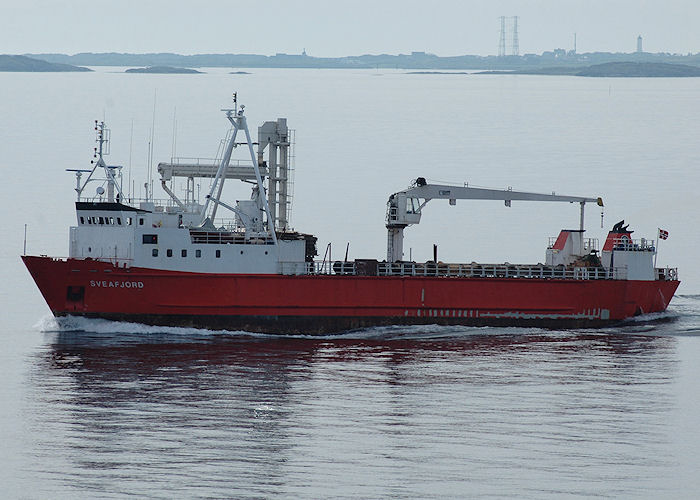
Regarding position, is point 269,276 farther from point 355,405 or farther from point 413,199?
point 355,405

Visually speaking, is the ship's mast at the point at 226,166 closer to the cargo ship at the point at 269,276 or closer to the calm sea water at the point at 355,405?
the cargo ship at the point at 269,276

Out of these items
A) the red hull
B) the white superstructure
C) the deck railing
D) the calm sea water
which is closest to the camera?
the calm sea water

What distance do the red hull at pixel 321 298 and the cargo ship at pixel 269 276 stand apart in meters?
0.04

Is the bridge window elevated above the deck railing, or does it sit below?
above

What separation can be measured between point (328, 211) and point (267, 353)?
38.8 meters

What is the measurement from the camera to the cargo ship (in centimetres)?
4675

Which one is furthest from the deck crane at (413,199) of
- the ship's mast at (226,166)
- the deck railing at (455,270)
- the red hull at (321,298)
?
the ship's mast at (226,166)

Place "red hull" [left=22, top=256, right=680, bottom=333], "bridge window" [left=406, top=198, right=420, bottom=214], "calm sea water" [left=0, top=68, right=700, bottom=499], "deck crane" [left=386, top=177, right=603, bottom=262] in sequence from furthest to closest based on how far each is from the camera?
"bridge window" [left=406, top=198, right=420, bottom=214]
"deck crane" [left=386, top=177, right=603, bottom=262]
"red hull" [left=22, top=256, right=680, bottom=333]
"calm sea water" [left=0, top=68, right=700, bottom=499]

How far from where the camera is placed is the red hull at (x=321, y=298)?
46.5m

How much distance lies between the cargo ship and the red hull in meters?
0.04

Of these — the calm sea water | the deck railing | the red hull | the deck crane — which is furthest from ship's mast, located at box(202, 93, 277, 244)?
the deck crane

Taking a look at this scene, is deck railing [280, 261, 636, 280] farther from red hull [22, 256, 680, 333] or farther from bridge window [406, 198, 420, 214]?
bridge window [406, 198, 420, 214]

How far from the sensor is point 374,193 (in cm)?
9156

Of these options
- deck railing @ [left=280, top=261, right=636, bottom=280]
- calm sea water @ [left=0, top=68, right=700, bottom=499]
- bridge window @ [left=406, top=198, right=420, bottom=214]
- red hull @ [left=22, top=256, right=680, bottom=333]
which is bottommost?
calm sea water @ [left=0, top=68, right=700, bottom=499]
